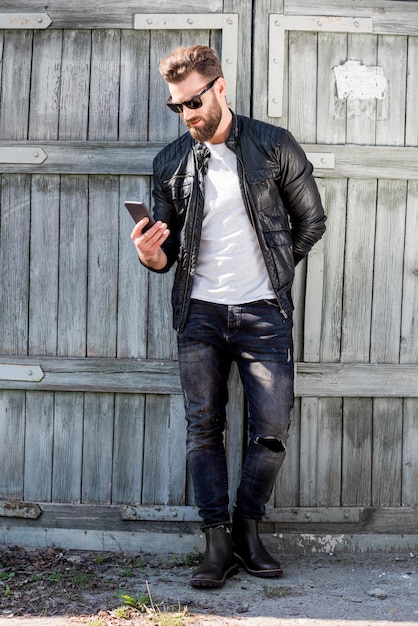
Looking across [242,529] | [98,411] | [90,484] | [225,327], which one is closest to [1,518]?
[90,484]

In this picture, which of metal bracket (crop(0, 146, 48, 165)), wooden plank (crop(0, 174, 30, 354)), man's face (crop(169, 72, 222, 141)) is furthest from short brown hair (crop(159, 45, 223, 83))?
wooden plank (crop(0, 174, 30, 354))

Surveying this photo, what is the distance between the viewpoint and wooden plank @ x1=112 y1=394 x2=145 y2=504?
4207 mm

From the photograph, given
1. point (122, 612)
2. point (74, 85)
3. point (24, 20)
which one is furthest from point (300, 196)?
point (122, 612)

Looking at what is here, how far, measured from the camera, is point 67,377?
4.20 metres

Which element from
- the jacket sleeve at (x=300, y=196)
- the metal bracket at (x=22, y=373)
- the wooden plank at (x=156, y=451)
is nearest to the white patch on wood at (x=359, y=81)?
the jacket sleeve at (x=300, y=196)

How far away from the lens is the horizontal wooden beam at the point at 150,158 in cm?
406

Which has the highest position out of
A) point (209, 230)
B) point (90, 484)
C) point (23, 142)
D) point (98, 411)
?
point (23, 142)

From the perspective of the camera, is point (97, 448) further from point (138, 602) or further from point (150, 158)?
point (150, 158)

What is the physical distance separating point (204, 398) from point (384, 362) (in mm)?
1025

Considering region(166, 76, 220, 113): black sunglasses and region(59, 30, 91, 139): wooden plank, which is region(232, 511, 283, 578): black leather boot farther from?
region(59, 30, 91, 139): wooden plank

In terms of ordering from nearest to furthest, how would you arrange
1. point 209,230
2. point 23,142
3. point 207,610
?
point 207,610
point 209,230
point 23,142

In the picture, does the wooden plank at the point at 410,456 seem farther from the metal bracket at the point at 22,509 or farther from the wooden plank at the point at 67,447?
the metal bracket at the point at 22,509

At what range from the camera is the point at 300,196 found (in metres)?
3.69

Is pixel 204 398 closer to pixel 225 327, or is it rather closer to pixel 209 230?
pixel 225 327
